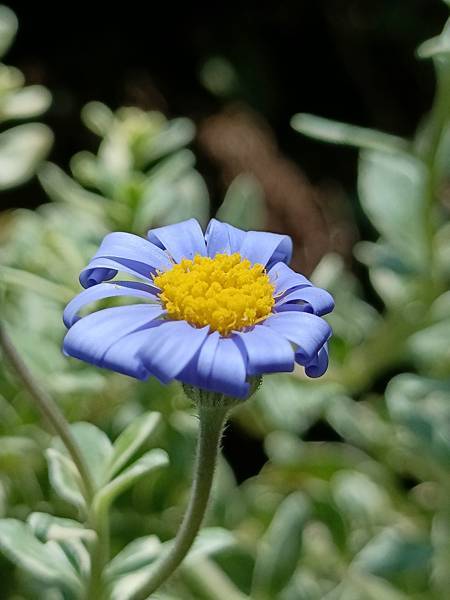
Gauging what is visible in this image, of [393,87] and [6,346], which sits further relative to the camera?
[393,87]

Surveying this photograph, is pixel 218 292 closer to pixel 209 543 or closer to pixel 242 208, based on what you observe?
pixel 209 543

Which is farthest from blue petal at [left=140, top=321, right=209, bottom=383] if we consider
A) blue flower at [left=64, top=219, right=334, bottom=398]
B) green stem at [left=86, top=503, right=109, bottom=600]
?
green stem at [left=86, top=503, right=109, bottom=600]

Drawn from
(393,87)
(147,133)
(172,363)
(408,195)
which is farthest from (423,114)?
(172,363)

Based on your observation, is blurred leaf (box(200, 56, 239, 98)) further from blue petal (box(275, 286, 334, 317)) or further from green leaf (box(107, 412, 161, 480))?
blue petal (box(275, 286, 334, 317))

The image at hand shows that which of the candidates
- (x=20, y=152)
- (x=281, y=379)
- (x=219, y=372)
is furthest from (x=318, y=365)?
(x=20, y=152)

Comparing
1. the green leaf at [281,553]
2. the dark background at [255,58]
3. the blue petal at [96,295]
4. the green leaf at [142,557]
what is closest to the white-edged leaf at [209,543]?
the green leaf at [142,557]

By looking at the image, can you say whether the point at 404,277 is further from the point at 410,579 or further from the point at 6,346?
the point at 6,346
